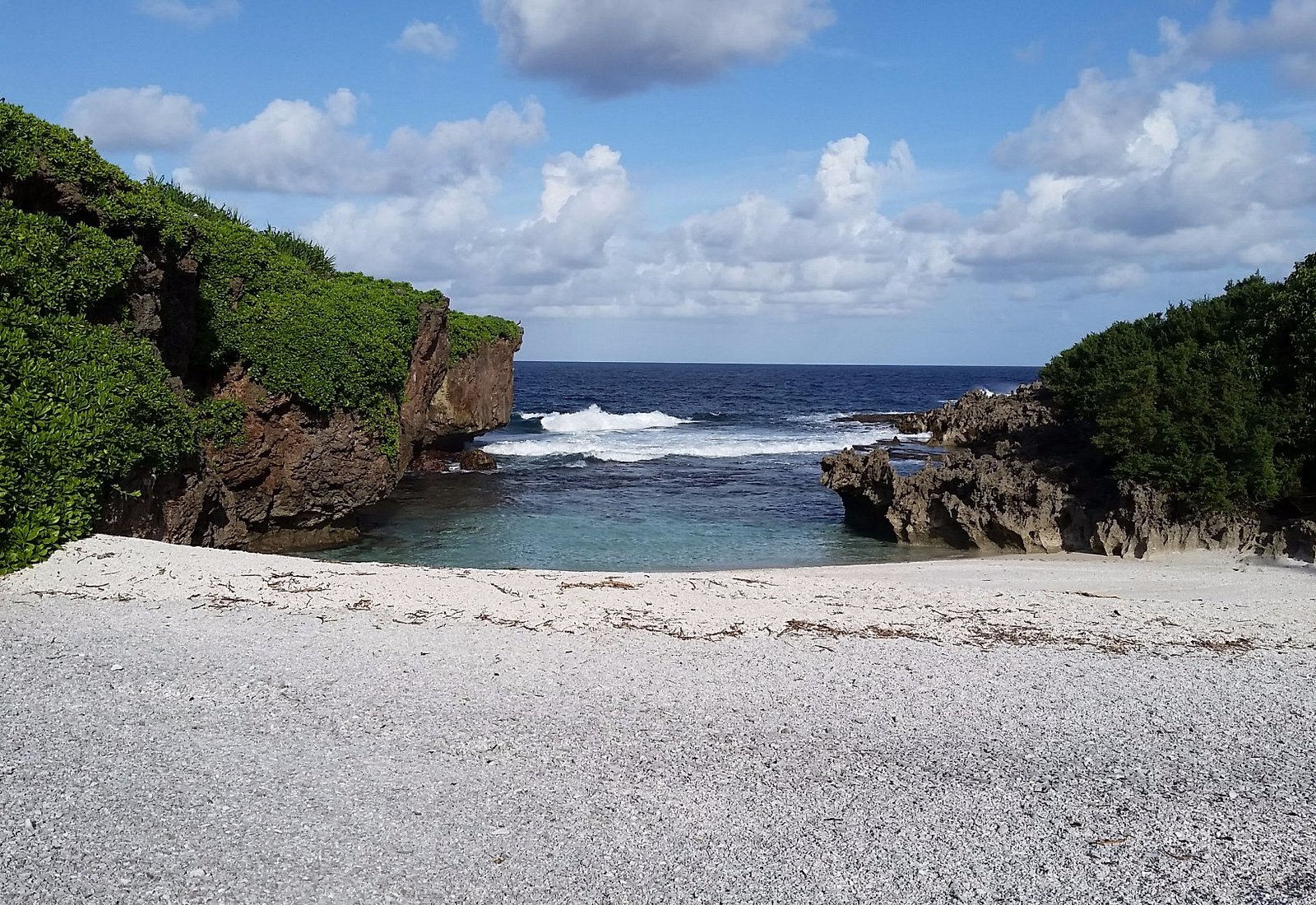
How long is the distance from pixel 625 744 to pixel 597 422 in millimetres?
47670

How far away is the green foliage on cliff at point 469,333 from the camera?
28656 millimetres

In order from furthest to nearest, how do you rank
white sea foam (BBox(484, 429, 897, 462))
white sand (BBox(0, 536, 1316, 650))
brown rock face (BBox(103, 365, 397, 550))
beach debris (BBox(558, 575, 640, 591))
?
white sea foam (BBox(484, 429, 897, 462)), brown rock face (BBox(103, 365, 397, 550)), beach debris (BBox(558, 575, 640, 591)), white sand (BBox(0, 536, 1316, 650))

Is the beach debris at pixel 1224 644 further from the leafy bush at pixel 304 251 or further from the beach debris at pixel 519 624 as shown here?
the leafy bush at pixel 304 251

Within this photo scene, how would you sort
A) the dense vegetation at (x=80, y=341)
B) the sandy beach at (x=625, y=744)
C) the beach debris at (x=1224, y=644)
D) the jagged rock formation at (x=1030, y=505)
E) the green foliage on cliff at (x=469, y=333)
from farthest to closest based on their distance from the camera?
the green foliage on cliff at (x=469, y=333), the jagged rock formation at (x=1030, y=505), the dense vegetation at (x=80, y=341), the beach debris at (x=1224, y=644), the sandy beach at (x=625, y=744)

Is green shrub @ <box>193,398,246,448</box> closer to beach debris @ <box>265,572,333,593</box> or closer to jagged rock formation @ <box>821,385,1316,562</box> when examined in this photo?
beach debris @ <box>265,572,333,593</box>

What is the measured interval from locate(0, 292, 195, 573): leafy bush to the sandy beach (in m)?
0.49

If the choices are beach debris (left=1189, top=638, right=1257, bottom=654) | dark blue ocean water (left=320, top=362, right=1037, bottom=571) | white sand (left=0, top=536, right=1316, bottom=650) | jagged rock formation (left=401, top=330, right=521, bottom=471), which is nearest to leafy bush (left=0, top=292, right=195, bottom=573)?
white sand (left=0, top=536, right=1316, bottom=650)

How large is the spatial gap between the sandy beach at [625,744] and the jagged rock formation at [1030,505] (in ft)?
14.9

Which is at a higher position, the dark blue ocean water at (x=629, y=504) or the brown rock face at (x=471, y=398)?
the brown rock face at (x=471, y=398)

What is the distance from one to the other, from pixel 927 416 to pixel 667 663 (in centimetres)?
4224

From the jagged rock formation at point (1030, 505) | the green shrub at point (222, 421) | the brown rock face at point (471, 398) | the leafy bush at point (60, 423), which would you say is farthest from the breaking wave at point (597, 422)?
the leafy bush at point (60, 423)

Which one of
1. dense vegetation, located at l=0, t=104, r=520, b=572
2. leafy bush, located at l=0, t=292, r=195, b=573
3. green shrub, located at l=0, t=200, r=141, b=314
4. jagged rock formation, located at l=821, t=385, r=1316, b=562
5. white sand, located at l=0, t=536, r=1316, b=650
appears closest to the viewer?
white sand, located at l=0, t=536, r=1316, b=650

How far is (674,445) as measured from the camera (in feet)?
135

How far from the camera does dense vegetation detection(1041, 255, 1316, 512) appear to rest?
14516mm
